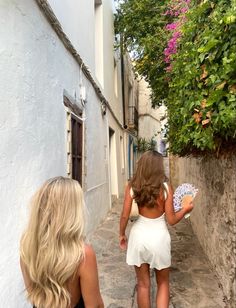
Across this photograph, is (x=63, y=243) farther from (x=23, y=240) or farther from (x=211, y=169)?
(x=211, y=169)

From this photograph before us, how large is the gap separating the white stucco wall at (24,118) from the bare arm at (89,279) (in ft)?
3.82

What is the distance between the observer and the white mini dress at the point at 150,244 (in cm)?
289

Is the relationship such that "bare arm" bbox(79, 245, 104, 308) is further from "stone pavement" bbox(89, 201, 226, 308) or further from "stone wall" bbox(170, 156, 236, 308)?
"stone pavement" bbox(89, 201, 226, 308)

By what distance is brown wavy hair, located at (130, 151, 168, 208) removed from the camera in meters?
2.88

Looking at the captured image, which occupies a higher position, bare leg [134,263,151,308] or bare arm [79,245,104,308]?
bare arm [79,245,104,308]

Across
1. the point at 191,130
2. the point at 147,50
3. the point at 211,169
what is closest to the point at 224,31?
the point at 191,130

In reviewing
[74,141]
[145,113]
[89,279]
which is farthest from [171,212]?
[145,113]

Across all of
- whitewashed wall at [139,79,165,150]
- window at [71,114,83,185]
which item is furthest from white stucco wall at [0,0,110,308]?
whitewashed wall at [139,79,165,150]

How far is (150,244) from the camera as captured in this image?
2.89 meters

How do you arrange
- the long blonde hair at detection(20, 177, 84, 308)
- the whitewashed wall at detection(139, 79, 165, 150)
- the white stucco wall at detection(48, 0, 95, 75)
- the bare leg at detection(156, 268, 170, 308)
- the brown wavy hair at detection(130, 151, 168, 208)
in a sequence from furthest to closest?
the whitewashed wall at detection(139, 79, 165, 150) → the white stucco wall at detection(48, 0, 95, 75) → the bare leg at detection(156, 268, 170, 308) → the brown wavy hair at detection(130, 151, 168, 208) → the long blonde hair at detection(20, 177, 84, 308)

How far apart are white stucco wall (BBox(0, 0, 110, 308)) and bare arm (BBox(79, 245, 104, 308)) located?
3.82ft

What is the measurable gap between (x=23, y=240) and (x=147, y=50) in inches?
288

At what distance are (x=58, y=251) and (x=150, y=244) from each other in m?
1.49

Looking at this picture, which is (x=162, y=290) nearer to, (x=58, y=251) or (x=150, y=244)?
(x=150, y=244)
